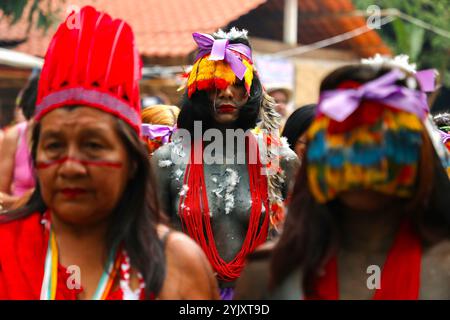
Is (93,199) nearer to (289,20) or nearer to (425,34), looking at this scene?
(289,20)

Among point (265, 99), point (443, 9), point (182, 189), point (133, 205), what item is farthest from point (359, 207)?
point (443, 9)

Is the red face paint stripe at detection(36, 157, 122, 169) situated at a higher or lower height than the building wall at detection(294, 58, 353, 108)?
lower

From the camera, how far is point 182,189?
16.9ft

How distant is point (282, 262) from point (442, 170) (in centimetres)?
59

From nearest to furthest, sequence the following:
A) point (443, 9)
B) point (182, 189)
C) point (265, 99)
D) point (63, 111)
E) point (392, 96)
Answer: point (392, 96) < point (63, 111) < point (182, 189) < point (265, 99) < point (443, 9)

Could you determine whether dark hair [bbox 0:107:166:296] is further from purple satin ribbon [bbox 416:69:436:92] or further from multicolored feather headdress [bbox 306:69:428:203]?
purple satin ribbon [bbox 416:69:436:92]

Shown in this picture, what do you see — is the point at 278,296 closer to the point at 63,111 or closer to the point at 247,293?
the point at 247,293

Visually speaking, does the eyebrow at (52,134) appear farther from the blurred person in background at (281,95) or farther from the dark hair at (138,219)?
the blurred person in background at (281,95)

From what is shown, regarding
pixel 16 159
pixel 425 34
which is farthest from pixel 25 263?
pixel 425 34

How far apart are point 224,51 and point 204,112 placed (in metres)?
0.41

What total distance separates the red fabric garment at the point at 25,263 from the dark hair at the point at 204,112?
2.25 m

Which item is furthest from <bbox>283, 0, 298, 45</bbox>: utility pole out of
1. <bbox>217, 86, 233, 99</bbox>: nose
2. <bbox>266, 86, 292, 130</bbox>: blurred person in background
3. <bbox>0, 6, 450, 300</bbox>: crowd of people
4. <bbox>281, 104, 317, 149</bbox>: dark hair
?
<bbox>0, 6, 450, 300</bbox>: crowd of people

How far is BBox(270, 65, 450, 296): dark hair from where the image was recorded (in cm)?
283

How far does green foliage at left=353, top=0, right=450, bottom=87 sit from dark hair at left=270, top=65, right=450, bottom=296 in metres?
21.0
